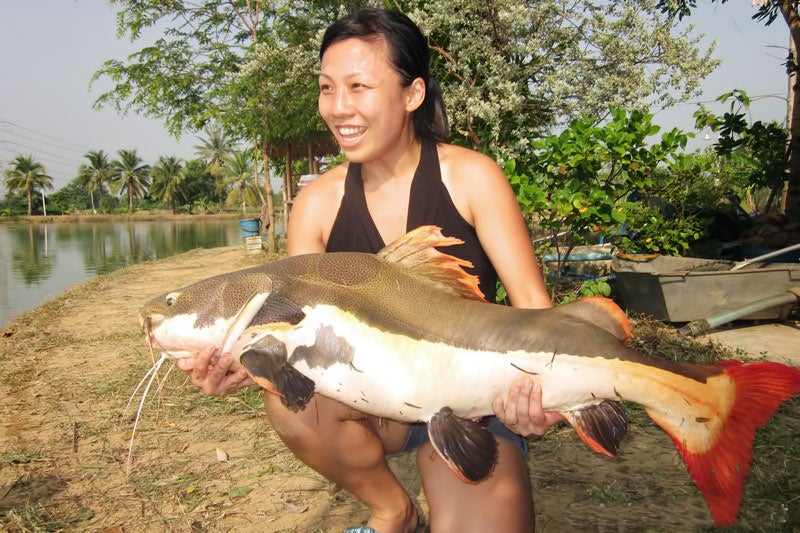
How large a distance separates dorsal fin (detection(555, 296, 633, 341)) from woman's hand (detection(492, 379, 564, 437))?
34cm

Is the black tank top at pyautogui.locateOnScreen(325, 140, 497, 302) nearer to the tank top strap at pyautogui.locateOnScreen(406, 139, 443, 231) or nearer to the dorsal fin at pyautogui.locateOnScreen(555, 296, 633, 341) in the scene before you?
the tank top strap at pyautogui.locateOnScreen(406, 139, 443, 231)

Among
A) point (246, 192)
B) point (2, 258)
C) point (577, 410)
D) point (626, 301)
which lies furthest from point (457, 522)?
point (246, 192)

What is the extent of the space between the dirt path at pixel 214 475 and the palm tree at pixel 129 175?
Answer: 287 feet

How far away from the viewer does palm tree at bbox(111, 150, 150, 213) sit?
83.9m

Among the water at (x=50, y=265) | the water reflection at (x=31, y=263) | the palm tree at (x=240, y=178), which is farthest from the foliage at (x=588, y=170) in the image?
the palm tree at (x=240, y=178)

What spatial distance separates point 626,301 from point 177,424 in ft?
15.3

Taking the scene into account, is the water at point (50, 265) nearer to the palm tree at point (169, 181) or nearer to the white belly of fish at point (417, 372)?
the white belly of fish at point (417, 372)

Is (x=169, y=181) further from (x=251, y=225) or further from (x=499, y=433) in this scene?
(x=499, y=433)

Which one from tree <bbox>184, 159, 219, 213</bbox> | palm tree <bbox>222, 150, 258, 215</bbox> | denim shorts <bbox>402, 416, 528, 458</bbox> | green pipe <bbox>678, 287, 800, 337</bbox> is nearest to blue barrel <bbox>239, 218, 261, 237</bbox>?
green pipe <bbox>678, 287, 800, 337</bbox>

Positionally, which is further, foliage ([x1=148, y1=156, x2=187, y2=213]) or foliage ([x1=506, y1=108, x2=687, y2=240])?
foliage ([x1=148, y1=156, x2=187, y2=213])

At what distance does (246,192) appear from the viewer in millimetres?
66500

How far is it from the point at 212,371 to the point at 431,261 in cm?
99

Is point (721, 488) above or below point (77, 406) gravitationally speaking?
above

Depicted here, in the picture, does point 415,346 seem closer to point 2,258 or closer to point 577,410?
point 577,410
